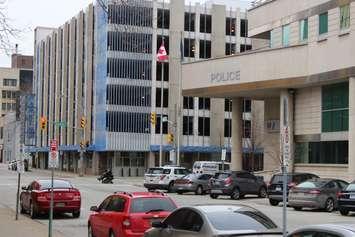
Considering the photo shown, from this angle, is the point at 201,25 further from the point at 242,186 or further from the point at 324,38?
the point at 242,186

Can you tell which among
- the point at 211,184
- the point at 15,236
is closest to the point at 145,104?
the point at 211,184

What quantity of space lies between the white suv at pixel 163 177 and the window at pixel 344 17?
14.4 meters

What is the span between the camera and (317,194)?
3095 centimetres

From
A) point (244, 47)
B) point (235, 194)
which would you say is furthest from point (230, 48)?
point (235, 194)

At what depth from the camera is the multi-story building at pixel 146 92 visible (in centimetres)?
8306

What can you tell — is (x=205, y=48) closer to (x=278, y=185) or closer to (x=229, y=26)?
(x=229, y=26)

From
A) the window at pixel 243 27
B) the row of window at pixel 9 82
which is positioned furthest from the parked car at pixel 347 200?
the row of window at pixel 9 82

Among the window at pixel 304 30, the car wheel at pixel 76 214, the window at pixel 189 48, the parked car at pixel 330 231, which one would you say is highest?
the window at pixel 189 48

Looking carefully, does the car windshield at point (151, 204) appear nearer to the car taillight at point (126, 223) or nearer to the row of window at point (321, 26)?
the car taillight at point (126, 223)

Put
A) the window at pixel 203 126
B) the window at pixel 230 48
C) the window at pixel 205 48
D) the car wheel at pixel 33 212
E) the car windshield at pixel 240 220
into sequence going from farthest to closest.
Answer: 1. the window at pixel 230 48
2. the window at pixel 205 48
3. the window at pixel 203 126
4. the car wheel at pixel 33 212
5. the car windshield at pixel 240 220

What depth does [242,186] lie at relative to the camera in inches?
1599

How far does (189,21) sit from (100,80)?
13686 mm

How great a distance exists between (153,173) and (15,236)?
96.1ft

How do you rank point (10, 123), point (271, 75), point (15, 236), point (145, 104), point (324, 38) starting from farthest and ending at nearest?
point (10, 123)
point (145, 104)
point (271, 75)
point (324, 38)
point (15, 236)
